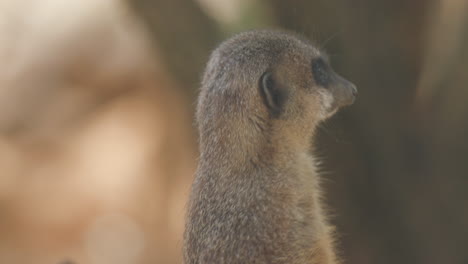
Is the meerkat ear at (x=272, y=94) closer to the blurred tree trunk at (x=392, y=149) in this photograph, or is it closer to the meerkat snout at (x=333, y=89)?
the meerkat snout at (x=333, y=89)

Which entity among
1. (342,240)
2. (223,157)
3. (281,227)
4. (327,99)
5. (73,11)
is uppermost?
(73,11)

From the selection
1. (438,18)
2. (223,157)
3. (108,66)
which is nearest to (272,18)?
(438,18)

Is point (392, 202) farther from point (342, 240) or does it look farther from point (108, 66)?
point (108, 66)

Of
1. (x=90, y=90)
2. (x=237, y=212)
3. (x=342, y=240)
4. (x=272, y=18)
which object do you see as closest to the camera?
(x=237, y=212)

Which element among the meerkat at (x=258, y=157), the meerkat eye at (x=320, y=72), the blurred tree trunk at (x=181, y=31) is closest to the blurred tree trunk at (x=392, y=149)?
the blurred tree trunk at (x=181, y=31)

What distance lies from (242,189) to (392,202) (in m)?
1.71

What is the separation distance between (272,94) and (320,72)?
0.75 ft

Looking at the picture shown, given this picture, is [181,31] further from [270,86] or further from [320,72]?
[270,86]

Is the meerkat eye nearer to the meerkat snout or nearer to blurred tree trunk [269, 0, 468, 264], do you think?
the meerkat snout

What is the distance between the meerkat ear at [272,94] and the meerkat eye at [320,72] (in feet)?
0.45

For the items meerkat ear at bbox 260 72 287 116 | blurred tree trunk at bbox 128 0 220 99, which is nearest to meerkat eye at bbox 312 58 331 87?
meerkat ear at bbox 260 72 287 116

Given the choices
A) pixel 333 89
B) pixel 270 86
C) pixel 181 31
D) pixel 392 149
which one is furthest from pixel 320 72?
pixel 392 149

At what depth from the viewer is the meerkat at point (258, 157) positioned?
2078 millimetres

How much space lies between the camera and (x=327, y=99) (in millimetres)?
2273
